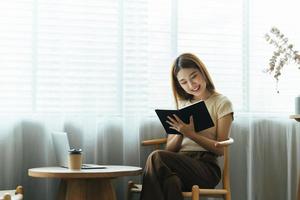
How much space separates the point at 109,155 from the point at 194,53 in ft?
2.79

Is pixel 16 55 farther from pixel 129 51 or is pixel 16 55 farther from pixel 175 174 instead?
pixel 175 174

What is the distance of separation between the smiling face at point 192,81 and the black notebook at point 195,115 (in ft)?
1.02

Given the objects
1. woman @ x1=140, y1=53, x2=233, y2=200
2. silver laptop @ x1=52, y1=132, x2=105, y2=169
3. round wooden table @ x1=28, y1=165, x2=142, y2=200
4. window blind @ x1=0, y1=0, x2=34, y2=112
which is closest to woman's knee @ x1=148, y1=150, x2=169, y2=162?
woman @ x1=140, y1=53, x2=233, y2=200

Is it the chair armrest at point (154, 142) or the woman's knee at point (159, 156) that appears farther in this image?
the chair armrest at point (154, 142)

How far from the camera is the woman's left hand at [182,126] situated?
302 centimetres

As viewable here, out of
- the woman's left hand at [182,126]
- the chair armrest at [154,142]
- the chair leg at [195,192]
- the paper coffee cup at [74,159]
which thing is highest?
the woman's left hand at [182,126]

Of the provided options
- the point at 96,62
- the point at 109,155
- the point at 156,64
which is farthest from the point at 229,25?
the point at 109,155

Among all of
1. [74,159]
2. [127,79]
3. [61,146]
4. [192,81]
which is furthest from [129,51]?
[74,159]

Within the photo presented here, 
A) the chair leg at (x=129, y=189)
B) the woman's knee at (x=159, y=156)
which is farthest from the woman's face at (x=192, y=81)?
the chair leg at (x=129, y=189)

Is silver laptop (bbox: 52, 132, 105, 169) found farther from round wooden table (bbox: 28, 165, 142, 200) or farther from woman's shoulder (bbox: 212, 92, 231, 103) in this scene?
woman's shoulder (bbox: 212, 92, 231, 103)

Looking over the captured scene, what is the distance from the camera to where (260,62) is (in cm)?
375

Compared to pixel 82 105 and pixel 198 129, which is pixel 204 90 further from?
pixel 82 105

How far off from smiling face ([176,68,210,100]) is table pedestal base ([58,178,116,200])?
82 centimetres

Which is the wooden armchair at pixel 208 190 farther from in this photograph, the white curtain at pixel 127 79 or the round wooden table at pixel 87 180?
the round wooden table at pixel 87 180
